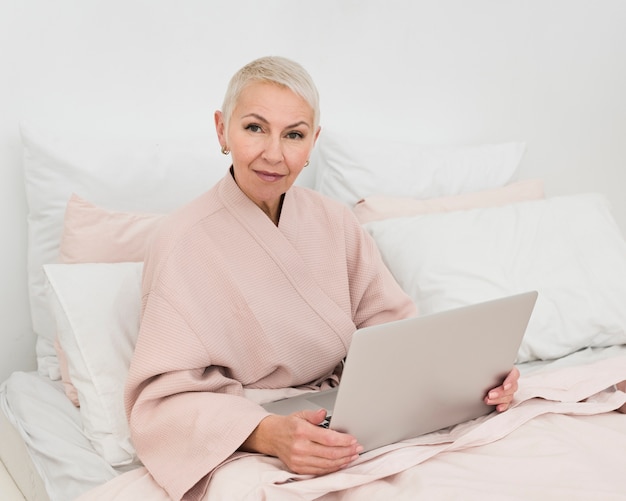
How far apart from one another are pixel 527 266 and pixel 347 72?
816 mm

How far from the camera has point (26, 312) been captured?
73.7 inches

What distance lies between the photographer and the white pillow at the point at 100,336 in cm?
143

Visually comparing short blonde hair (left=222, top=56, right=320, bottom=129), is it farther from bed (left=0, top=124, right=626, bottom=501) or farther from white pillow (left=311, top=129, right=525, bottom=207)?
white pillow (left=311, top=129, right=525, bottom=207)

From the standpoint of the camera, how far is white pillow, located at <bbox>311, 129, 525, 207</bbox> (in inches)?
81.7

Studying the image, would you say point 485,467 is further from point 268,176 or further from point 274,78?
point 274,78

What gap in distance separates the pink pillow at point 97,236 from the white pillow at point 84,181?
2.8 inches

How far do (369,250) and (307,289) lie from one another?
0.22 m

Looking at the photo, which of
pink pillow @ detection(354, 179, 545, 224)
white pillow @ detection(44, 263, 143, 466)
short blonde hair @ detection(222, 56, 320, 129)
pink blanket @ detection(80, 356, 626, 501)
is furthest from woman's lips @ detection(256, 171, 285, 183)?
pink pillow @ detection(354, 179, 545, 224)

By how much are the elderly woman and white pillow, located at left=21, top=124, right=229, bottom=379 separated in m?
0.42

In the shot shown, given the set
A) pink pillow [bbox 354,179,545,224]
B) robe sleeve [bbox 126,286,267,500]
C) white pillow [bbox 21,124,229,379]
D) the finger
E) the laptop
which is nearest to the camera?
the laptop

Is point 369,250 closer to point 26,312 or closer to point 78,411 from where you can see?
point 78,411

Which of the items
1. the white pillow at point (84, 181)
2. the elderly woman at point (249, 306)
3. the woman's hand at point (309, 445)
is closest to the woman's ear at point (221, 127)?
the elderly woman at point (249, 306)

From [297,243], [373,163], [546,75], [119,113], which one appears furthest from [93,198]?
[546,75]

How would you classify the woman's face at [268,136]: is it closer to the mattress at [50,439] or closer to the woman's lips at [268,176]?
the woman's lips at [268,176]
